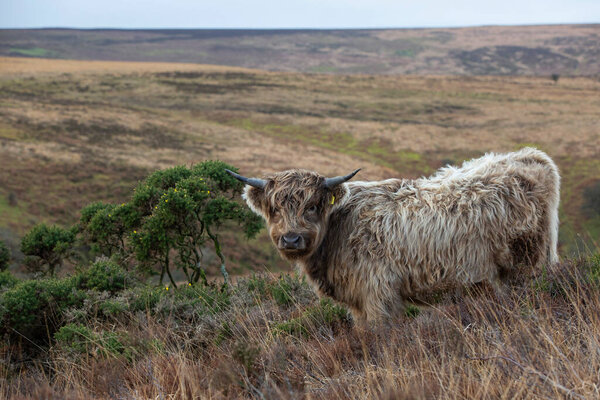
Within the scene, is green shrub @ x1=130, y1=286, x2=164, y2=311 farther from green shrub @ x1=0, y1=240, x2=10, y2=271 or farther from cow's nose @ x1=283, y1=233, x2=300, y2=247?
green shrub @ x1=0, y1=240, x2=10, y2=271

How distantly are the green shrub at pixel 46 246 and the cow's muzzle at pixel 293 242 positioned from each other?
9209 mm

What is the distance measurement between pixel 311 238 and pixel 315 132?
186ft

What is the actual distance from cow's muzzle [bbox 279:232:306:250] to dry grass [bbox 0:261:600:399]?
890mm

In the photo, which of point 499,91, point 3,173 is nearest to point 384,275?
point 3,173

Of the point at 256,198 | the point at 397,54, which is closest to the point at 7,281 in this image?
the point at 256,198

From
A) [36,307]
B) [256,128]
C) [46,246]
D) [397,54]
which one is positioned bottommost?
[256,128]

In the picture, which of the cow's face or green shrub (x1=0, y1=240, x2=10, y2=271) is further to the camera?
green shrub (x1=0, y1=240, x2=10, y2=271)

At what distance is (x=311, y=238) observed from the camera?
18.2 feet

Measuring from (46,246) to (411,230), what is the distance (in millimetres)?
10434

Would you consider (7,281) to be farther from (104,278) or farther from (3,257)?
(3,257)

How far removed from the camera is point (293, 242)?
5332 mm

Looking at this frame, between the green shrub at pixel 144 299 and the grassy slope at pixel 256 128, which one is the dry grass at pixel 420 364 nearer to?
the green shrub at pixel 144 299

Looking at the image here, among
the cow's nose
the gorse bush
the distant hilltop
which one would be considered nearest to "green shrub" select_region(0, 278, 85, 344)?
the gorse bush

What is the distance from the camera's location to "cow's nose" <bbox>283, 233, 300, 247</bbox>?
5.32 metres
